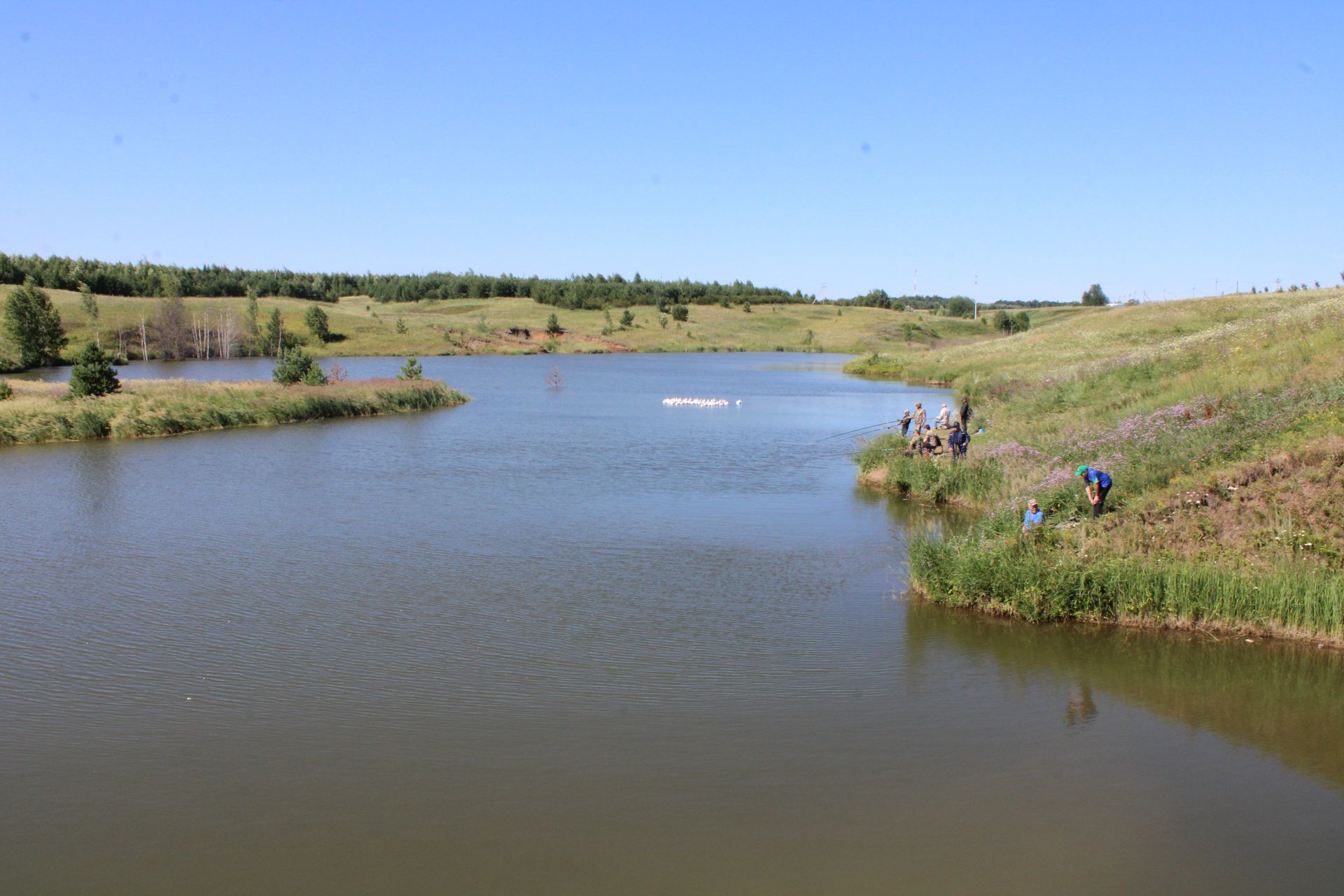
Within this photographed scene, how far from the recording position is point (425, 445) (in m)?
32.5

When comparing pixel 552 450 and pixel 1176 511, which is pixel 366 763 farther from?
pixel 552 450

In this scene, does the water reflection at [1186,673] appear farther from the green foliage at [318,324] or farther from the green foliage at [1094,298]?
the green foliage at [1094,298]

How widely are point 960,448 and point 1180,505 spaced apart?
353 inches

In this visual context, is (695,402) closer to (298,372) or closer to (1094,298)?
(298,372)

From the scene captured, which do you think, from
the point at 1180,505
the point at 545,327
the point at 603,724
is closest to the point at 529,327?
the point at 545,327

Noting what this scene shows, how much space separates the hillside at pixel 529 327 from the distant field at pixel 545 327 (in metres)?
0.17

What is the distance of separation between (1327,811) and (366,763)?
26.6 ft

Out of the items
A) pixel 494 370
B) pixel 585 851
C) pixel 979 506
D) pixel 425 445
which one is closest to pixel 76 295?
pixel 494 370

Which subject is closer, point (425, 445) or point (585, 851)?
point (585, 851)

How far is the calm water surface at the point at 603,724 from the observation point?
7629mm

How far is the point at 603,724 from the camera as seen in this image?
32.8ft

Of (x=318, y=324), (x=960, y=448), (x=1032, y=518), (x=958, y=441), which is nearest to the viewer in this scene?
(x=1032, y=518)

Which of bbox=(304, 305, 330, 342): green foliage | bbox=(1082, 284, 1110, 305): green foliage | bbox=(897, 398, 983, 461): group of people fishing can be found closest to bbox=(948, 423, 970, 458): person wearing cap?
bbox=(897, 398, 983, 461): group of people fishing

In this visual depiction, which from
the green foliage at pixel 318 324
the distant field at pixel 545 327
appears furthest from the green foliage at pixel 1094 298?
the green foliage at pixel 318 324
